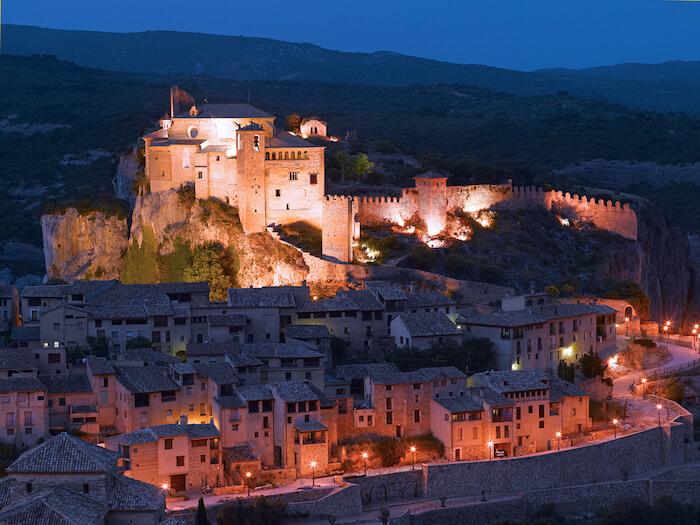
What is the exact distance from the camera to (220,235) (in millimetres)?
44781

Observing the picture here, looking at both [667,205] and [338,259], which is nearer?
[338,259]

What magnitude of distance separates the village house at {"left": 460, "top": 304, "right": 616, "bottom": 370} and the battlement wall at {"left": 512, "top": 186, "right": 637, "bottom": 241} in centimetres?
1003

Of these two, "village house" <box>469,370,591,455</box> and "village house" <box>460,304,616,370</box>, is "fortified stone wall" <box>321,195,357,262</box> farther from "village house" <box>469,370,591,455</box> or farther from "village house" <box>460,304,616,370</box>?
"village house" <box>469,370,591,455</box>

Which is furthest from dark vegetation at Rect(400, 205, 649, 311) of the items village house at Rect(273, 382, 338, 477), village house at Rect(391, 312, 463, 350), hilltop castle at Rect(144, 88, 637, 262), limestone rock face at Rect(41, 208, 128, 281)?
village house at Rect(273, 382, 338, 477)

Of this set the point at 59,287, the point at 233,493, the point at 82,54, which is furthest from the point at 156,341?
the point at 82,54

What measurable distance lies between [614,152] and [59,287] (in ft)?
147

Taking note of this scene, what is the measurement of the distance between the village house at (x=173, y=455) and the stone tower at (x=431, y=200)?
16.9m

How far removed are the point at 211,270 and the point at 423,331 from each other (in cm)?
815

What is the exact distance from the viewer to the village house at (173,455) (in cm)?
3095

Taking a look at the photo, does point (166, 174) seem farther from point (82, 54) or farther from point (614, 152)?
point (82, 54)

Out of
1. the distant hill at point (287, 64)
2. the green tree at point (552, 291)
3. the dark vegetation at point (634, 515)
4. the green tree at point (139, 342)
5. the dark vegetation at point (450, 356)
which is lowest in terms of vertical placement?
the dark vegetation at point (634, 515)

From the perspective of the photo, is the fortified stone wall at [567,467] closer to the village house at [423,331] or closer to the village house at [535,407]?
the village house at [535,407]

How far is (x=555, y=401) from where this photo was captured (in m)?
35.4

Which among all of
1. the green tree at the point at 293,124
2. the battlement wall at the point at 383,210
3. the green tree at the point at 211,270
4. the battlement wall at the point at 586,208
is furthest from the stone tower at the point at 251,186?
the green tree at the point at 293,124
